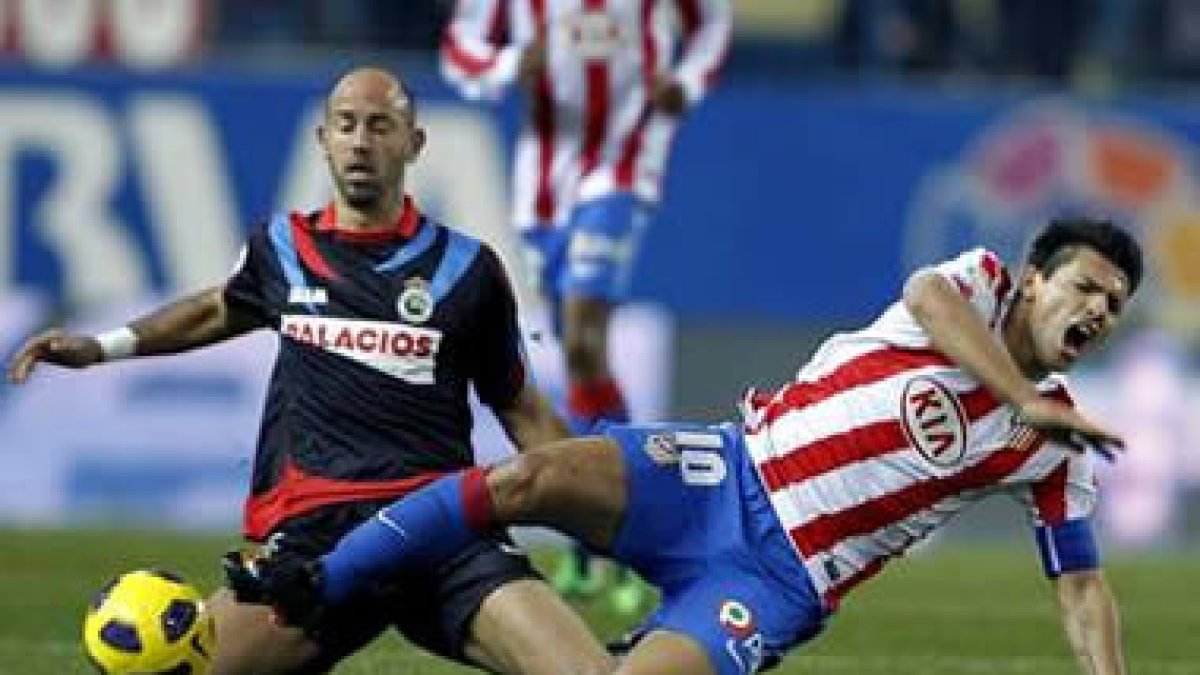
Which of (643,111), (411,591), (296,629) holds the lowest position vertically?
(296,629)

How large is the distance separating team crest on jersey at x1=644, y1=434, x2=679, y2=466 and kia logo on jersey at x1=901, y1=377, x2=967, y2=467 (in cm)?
60

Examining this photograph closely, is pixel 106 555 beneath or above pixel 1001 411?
beneath

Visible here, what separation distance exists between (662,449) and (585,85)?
5.62 meters

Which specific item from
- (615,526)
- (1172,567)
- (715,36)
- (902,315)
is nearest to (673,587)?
(615,526)

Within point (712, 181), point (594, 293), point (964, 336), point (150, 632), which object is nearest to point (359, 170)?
point (150, 632)

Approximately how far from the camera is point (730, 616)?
918cm

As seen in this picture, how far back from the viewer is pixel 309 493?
Result: 9.52 meters

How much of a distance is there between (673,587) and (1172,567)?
802cm

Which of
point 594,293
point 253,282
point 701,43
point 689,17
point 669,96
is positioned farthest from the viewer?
point 689,17

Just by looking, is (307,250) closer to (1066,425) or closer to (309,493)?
(309,493)

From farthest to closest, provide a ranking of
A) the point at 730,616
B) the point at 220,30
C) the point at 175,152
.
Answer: the point at 220,30
the point at 175,152
the point at 730,616

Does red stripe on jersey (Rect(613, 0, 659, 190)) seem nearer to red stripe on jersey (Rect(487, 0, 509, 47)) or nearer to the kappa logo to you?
red stripe on jersey (Rect(487, 0, 509, 47))

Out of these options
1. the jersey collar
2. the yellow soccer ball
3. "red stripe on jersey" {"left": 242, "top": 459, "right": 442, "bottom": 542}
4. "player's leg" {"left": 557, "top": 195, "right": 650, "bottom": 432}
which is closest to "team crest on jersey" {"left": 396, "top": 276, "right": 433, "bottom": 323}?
the jersey collar

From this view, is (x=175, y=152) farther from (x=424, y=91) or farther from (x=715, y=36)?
(x=715, y=36)
